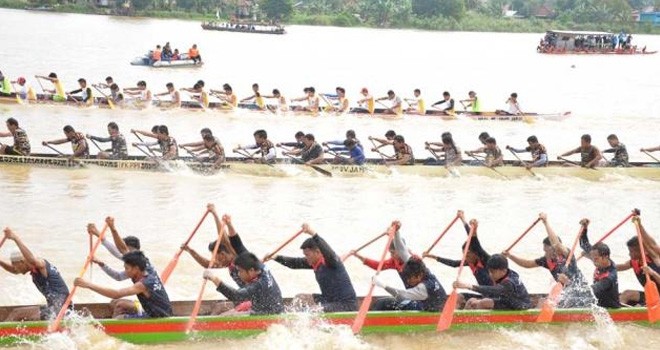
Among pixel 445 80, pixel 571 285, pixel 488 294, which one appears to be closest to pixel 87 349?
pixel 488 294

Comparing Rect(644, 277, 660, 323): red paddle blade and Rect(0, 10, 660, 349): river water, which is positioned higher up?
Rect(644, 277, 660, 323): red paddle blade

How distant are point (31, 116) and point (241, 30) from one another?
48609 millimetres

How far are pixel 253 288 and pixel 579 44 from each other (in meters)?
54.5

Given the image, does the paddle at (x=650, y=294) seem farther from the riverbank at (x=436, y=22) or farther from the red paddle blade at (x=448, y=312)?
the riverbank at (x=436, y=22)

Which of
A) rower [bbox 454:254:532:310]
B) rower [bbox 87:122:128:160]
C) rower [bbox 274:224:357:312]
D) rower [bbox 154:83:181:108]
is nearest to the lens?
rower [bbox 274:224:357:312]

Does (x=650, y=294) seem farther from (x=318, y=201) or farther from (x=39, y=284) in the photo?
(x=318, y=201)

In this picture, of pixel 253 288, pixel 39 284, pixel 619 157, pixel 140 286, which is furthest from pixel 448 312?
pixel 619 157

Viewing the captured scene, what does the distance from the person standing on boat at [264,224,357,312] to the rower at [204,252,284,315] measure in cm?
43

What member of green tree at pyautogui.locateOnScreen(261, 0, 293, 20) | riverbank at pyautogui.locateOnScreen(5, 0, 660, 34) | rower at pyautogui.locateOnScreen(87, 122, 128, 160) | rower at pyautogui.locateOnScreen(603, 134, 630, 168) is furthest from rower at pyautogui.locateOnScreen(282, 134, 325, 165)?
riverbank at pyautogui.locateOnScreen(5, 0, 660, 34)

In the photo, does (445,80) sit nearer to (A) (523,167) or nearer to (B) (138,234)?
(A) (523,167)

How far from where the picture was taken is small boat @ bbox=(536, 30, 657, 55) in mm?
58688

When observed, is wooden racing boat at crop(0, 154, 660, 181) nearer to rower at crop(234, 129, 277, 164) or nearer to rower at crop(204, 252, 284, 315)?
rower at crop(234, 129, 277, 164)

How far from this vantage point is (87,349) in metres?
8.20

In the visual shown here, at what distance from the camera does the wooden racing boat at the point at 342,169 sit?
1645 centimetres
